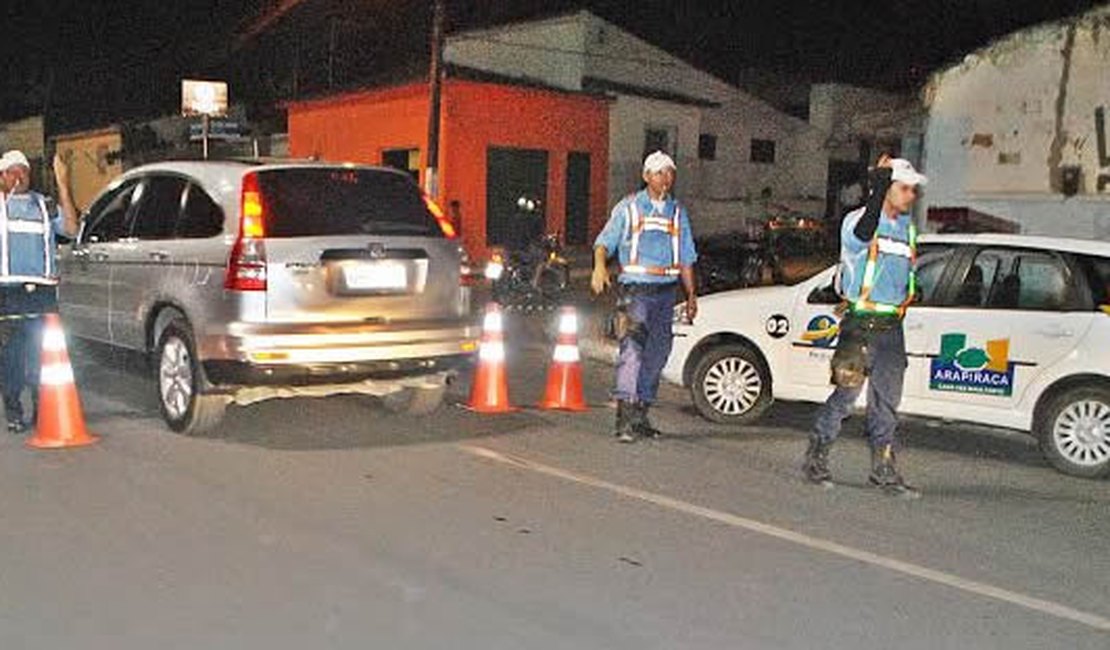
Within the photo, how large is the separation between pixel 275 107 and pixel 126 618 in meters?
28.7

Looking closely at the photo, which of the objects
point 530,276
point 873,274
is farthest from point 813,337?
point 530,276

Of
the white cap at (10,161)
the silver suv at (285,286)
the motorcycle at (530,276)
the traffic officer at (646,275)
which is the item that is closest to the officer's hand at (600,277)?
the traffic officer at (646,275)

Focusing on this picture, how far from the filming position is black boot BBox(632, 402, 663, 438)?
25.3 feet

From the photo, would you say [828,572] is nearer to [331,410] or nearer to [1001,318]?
[1001,318]

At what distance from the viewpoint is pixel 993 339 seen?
7.30 meters

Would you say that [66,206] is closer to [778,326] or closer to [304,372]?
[304,372]

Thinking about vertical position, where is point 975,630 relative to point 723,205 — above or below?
below

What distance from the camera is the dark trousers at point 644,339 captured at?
7527 mm

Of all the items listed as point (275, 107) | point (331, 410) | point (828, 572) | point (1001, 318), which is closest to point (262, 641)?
point (828, 572)

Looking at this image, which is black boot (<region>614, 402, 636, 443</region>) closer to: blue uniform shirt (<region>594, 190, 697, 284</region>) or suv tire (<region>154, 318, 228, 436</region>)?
blue uniform shirt (<region>594, 190, 697, 284</region>)

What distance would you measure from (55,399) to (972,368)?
568 cm

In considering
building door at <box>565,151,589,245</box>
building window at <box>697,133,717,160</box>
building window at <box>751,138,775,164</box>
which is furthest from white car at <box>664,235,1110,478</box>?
building window at <box>751,138,775,164</box>

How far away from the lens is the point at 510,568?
4949 mm

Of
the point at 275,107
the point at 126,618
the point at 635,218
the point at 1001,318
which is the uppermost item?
the point at 275,107
